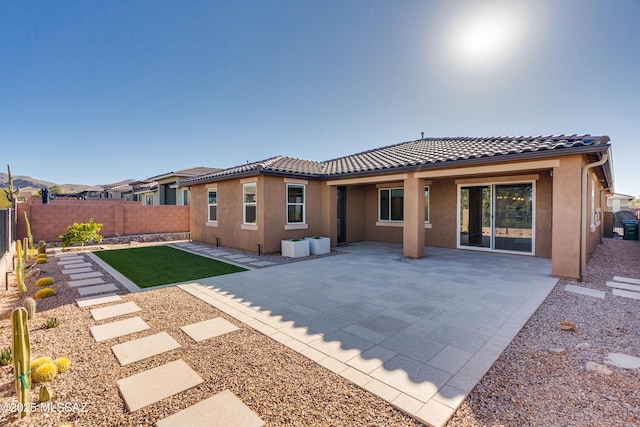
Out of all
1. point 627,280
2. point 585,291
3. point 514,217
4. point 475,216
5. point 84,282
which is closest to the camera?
point 585,291

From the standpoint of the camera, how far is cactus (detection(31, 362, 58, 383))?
9.93 feet

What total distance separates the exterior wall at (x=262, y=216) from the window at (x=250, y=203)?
0.20 metres

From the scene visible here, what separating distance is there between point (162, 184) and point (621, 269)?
2777 centimetres

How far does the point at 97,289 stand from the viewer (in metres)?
6.61

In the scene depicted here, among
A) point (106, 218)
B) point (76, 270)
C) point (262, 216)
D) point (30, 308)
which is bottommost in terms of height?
point (76, 270)

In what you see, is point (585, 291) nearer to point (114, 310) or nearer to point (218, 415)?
point (218, 415)

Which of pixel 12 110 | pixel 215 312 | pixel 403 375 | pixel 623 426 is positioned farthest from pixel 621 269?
pixel 12 110

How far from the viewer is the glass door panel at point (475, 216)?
1114 centimetres

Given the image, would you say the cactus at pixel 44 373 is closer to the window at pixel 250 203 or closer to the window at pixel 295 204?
the window at pixel 250 203

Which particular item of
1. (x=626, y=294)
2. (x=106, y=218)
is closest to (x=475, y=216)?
(x=626, y=294)

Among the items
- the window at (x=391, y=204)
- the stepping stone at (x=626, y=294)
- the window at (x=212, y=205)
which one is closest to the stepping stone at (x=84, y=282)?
the window at (x=212, y=205)

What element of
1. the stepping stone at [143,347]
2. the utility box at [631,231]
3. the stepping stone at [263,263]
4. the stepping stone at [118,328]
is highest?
the utility box at [631,231]

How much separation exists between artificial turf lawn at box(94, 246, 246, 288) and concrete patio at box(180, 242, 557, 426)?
0.93 m

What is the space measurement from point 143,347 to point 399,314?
381 centimetres
